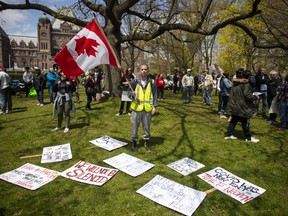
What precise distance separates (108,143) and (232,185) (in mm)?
3866

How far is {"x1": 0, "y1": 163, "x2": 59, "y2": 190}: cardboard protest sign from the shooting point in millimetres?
4747

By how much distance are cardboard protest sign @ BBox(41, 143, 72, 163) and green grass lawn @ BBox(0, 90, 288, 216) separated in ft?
0.55

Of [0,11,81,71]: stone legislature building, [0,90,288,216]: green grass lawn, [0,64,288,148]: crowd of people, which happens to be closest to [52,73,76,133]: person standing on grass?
[0,64,288,148]: crowd of people

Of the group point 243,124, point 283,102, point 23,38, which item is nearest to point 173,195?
point 243,124

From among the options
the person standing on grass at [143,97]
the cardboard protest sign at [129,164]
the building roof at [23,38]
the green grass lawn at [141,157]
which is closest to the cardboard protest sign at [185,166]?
the green grass lawn at [141,157]

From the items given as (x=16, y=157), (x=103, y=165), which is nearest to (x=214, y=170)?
(x=103, y=165)

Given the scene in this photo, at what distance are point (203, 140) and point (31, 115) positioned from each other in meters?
8.45

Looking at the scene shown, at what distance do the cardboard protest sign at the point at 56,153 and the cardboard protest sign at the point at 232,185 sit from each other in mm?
3669

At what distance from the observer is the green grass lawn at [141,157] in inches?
160

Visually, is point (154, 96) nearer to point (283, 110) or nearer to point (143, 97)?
point (143, 97)

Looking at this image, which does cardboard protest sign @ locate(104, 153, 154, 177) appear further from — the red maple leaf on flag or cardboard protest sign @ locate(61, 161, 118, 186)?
the red maple leaf on flag

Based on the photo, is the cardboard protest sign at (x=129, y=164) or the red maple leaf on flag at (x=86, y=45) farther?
the red maple leaf on flag at (x=86, y=45)

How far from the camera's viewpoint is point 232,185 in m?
4.86

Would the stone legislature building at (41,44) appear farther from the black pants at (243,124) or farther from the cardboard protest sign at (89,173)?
the cardboard protest sign at (89,173)
